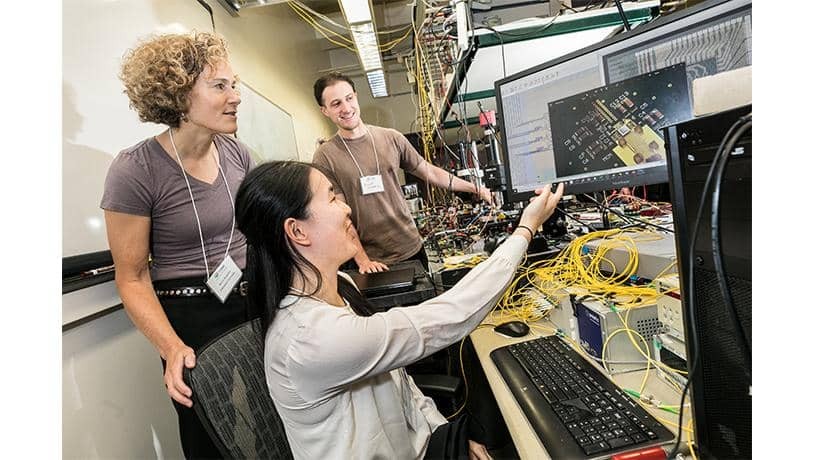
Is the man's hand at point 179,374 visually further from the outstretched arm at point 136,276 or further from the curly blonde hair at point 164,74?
the curly blonde hair at point 164,74

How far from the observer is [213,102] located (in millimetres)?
1156

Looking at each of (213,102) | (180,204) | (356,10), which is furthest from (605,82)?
(356,10)

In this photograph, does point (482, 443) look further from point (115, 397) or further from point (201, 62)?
point (201, 62)

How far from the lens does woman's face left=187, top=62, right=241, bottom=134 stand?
3.76ft

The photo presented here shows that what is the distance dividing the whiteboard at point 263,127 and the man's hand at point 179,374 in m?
1.46

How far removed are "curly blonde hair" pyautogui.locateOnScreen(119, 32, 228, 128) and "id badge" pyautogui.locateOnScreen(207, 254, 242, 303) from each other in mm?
433

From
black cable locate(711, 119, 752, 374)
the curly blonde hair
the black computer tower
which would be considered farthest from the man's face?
black cable locate(711, 119, 752, 374)

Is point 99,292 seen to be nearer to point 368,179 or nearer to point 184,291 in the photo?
point 184,291

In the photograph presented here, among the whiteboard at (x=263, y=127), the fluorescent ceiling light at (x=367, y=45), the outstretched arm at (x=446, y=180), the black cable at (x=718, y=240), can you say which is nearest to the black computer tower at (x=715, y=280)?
the black cable at (x=718, y=240)

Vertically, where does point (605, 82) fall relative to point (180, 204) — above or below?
above

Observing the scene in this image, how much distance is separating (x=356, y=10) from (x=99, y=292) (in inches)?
83.1

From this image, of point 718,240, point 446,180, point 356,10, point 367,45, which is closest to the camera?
point 718,240
